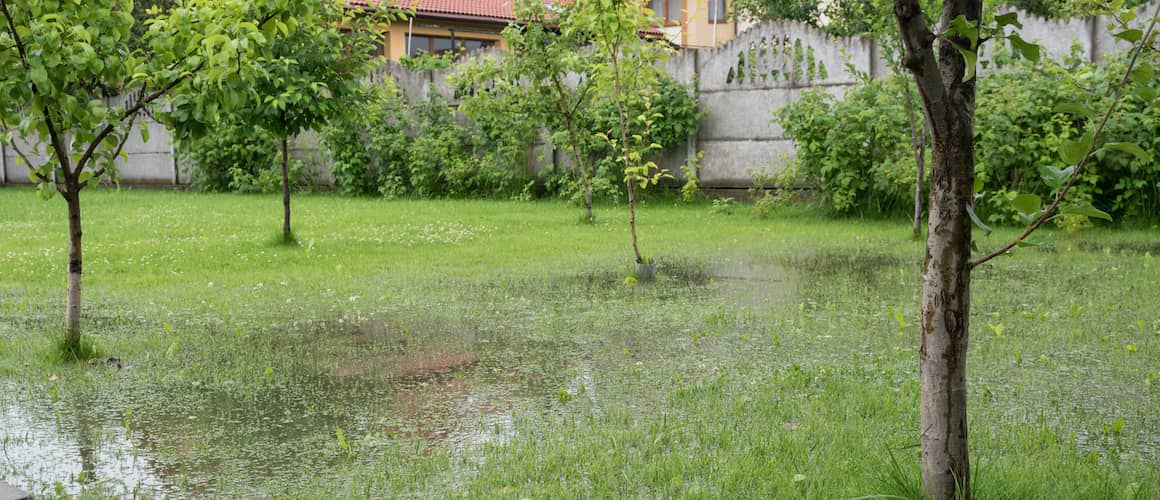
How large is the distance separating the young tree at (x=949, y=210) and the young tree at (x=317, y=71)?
25.2 ft

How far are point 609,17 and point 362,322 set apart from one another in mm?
3436

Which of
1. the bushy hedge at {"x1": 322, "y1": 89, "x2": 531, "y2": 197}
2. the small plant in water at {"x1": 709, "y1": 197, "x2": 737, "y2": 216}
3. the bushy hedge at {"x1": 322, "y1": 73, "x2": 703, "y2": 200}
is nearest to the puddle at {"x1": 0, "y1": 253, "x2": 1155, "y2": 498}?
the small plant in water at {"x1": 709, "y1": 197, "x2": 737, "y2": 216}

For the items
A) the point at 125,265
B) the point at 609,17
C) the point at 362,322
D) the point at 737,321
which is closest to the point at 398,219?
the point at 125,265

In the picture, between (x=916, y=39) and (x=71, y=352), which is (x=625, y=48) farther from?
(x=916, y=39)

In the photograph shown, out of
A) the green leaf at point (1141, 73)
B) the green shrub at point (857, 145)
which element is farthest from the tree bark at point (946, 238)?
the green shrub at point (857, 145)

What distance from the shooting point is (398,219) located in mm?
14070

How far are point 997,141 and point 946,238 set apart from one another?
984cm

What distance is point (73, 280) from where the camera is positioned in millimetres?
5637

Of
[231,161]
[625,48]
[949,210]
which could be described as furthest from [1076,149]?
[231,161]

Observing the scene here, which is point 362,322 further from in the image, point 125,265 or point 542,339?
point 125,265

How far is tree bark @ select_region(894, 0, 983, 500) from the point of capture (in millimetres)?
2680

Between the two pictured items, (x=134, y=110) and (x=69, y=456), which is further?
(x=134, y=110)

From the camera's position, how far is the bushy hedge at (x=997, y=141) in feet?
37.0

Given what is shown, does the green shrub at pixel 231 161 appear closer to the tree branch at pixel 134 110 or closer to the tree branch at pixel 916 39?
the tree branch at pixel 134 110
